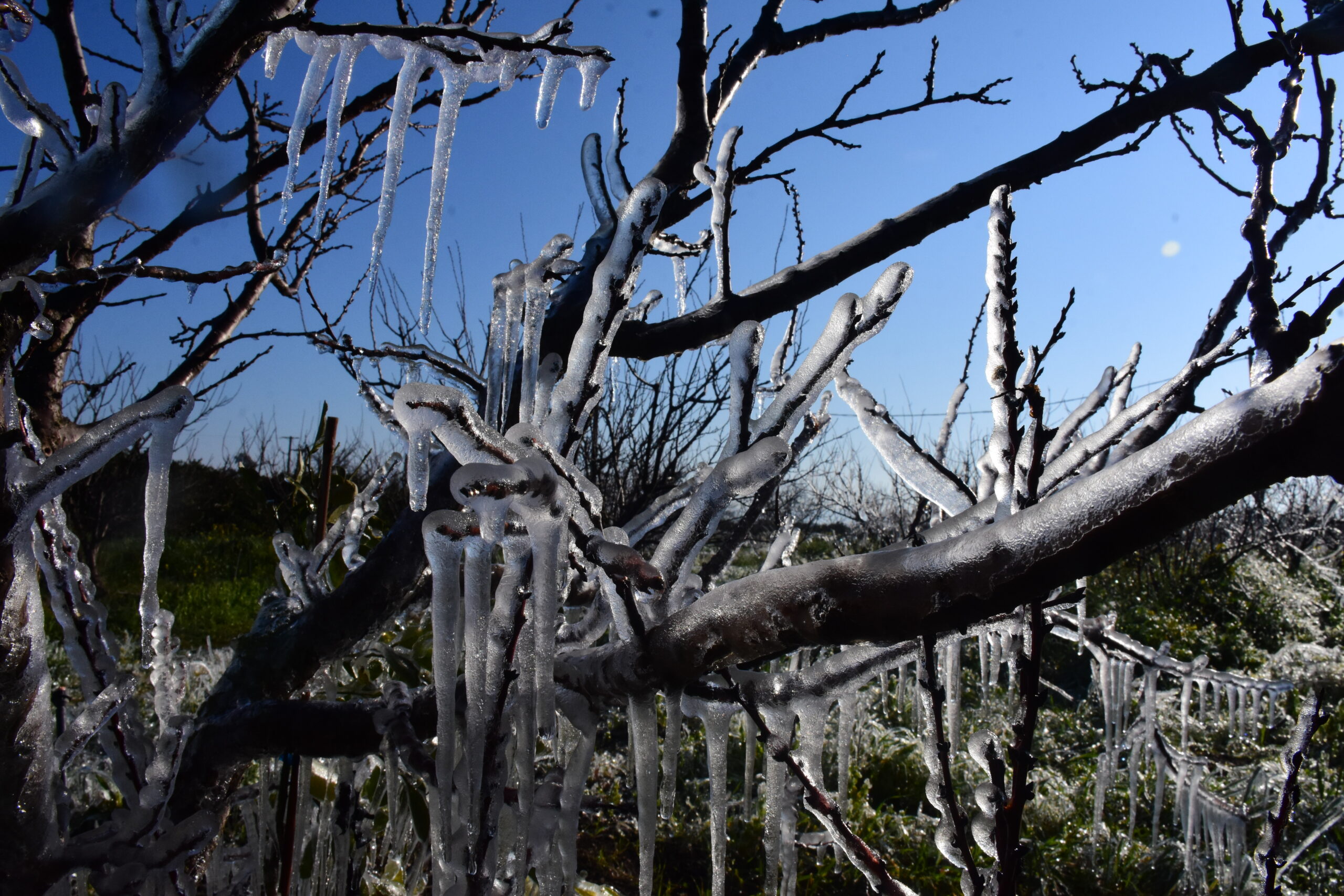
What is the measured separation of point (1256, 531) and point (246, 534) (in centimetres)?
1797

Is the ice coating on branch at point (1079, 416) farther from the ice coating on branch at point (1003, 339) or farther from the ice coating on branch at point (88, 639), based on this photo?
the ice coating on branch at point (88, 639)

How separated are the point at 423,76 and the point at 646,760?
1582 mm

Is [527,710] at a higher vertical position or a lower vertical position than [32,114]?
lower

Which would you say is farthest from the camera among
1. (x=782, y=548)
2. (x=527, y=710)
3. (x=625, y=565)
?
(x=782, y=548)

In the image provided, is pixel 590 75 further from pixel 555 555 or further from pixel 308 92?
pixel 555 555

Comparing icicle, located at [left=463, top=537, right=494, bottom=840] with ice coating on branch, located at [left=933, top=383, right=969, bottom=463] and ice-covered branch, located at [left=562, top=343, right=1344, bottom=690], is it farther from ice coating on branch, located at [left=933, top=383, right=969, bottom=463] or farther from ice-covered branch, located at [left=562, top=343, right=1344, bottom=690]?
ice coating on branch, located at [left=933, top=383, right=969, bottom=463]

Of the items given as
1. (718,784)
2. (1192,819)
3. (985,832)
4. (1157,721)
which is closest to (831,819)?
(985,832)

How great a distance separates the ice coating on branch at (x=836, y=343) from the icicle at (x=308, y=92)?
3.73ft

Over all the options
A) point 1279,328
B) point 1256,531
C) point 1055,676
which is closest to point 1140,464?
point 1279,328

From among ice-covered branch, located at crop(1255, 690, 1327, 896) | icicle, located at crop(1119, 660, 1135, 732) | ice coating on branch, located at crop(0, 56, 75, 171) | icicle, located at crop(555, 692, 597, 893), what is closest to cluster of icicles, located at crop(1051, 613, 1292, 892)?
icicle, located at crop(1119, 660, 1135, 732)

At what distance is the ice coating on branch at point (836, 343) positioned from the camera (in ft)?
3.12

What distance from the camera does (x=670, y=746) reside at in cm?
104

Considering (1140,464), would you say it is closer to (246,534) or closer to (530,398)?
(530,398)

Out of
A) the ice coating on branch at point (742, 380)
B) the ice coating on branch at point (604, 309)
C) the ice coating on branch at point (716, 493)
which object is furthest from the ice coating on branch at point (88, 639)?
the ice coating on branch at point (742, 380)
